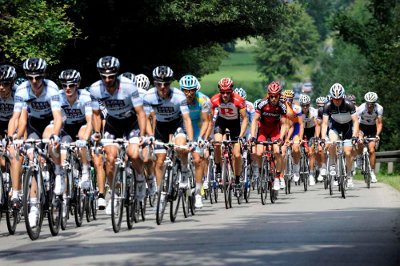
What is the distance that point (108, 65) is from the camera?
58.9 ft

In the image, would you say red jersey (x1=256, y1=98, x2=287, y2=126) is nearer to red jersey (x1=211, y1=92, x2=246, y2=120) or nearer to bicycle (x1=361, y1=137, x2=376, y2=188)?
red jersey (x1=211, y1=92, x2=246, y2=120)

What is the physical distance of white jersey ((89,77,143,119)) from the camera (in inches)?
720

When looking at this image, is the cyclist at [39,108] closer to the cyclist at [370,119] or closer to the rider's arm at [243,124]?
the rider's arm at [243,124]

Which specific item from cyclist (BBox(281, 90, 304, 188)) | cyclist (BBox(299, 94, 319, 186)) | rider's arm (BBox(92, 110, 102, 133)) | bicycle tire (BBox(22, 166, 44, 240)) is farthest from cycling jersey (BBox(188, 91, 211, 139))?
cyclist (BBox(299, 94, 319, 186))

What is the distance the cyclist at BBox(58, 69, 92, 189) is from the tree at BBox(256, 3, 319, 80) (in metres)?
131

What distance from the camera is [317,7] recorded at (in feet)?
644

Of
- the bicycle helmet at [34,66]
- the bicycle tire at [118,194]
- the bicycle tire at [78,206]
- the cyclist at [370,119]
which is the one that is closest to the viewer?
the bicycle tire at [118,194]

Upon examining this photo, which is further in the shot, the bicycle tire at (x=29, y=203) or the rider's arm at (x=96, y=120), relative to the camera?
the rider's arm at (x=96, y=120)

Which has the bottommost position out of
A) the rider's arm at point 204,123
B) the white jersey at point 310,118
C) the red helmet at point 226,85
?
the rider's arm at point 204,123

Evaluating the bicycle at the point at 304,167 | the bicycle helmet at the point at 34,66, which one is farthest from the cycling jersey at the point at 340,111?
the bicycle helmet at the point at 34,66

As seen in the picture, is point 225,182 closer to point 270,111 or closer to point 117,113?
point 270,111

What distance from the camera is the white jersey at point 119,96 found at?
720 inches

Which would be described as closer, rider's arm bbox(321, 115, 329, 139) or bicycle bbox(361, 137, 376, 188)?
rider's arm bbox(321, 115, 329, 139)

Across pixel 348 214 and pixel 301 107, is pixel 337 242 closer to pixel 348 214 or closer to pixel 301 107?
pixel 348 214
